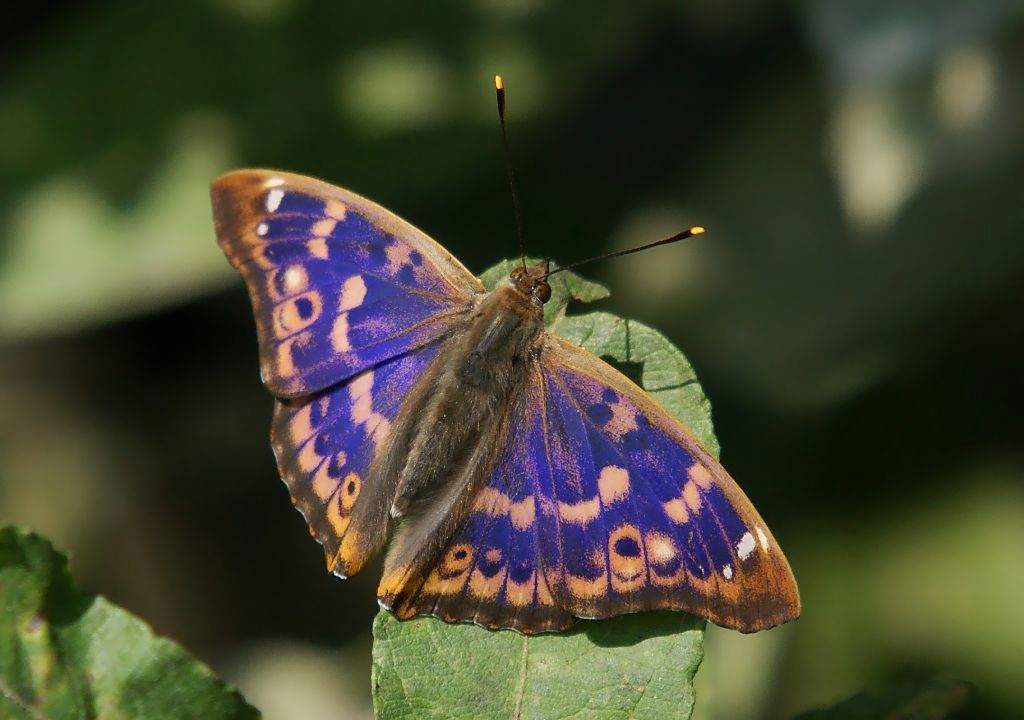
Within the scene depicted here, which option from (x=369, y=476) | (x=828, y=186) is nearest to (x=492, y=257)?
(x=828, y=186)

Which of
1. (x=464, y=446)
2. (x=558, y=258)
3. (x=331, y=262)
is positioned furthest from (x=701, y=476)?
(x=558, y=258)

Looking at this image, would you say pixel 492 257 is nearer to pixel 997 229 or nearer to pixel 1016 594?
pixel 997 229

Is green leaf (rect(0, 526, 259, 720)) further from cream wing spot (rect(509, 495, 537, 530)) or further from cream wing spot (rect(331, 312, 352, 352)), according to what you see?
cream wing spot (rect(331, 312, 352, 352))

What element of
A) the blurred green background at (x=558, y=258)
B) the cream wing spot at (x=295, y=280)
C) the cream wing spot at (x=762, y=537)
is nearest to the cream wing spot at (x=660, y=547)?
the cream wing spot at (x=762, y=537)

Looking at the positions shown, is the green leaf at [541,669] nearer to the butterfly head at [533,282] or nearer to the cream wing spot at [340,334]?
the butterfly head at [533,282]

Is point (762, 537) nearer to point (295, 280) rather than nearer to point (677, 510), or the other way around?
point (677, 510)

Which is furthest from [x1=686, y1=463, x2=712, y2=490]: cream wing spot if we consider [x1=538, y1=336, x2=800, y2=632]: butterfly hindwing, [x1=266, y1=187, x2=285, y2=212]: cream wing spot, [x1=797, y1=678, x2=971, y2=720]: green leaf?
[x1=266, y1=187, x2=285, y2=212]: cream wing spot
